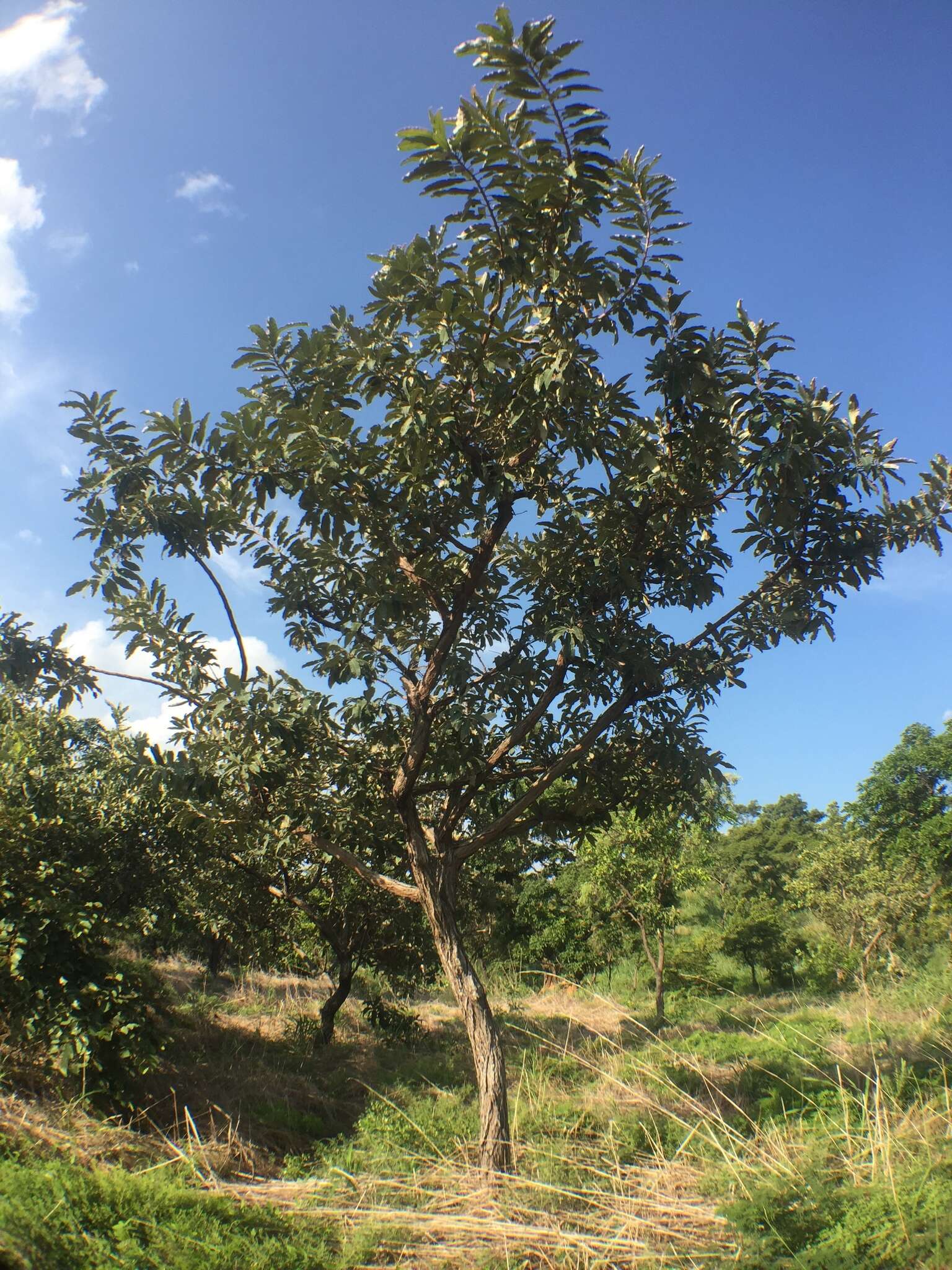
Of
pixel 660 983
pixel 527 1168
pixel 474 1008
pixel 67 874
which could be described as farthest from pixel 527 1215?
pixel 660 983

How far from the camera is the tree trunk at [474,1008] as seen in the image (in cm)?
534

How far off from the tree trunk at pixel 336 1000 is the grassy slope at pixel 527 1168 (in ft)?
7.17

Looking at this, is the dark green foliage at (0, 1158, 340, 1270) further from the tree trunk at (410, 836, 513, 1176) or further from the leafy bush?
the leafy bush

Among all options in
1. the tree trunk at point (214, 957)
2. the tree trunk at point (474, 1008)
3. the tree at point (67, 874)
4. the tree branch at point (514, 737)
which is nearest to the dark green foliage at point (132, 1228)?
the tree trunk at point (474, 1008)

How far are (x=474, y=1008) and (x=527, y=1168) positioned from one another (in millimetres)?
1110

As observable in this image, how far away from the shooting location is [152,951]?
15.6 metres

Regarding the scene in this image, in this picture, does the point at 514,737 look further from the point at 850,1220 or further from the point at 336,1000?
the point at 336,1000

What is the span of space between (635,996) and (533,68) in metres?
21.4

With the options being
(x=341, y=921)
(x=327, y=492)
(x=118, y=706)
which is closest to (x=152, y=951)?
(x=341, y=921)

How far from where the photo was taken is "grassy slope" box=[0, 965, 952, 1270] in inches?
134

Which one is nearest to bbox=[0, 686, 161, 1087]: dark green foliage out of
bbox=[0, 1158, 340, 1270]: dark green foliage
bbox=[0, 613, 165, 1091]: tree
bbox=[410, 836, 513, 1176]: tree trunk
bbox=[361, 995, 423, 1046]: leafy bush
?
bbox=[0, 613, 165, 1091]: tree

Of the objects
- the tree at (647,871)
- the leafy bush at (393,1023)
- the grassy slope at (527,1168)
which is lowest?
the leafy bush at (393,1023)

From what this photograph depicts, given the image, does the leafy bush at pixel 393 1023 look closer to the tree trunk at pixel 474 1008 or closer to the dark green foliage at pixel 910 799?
the tree trunk at pixel 474 1008

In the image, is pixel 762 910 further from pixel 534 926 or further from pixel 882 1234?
pixel 882 1234
